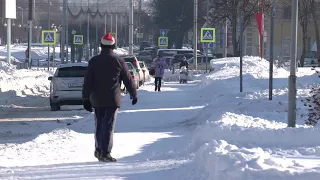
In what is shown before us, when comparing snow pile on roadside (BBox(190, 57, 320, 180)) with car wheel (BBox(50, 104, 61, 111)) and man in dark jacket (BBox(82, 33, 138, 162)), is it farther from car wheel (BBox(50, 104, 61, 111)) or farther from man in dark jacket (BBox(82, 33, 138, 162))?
car wheel (BBox(50, 104, 61, 111))

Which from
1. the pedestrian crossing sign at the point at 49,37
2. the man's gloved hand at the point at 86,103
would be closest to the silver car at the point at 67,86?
the man's gloved hand at the point at 86,103

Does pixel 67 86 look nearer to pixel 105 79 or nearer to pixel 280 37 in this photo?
pixel 105 79

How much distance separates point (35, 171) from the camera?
10.7m

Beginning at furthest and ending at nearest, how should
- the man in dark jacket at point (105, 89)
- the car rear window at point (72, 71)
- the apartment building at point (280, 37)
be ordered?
1. the apartment building at point (280, 37)
2. the car rear window at point (72, 71)
3. the man in dark jacket at point (105, 89)

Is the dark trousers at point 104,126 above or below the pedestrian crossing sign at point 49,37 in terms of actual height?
below

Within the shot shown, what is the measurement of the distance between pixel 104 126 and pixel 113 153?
6.21 feet

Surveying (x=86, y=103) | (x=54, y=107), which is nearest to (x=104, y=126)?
(x=86, y=103)

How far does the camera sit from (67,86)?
83.1ft

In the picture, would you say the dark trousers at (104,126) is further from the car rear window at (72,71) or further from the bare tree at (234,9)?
the bare tree at (234,9)

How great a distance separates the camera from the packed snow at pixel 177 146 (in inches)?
356

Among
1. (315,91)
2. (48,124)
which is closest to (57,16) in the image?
(48,124)

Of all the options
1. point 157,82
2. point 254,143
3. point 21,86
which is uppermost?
point 254,143

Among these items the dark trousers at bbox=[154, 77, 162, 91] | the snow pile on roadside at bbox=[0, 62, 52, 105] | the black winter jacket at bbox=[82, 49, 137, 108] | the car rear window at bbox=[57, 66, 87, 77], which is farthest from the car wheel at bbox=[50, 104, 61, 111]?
the black winter jacket at bbox=[82, 49, 137, 108]

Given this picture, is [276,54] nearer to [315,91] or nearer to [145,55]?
[145,55]
